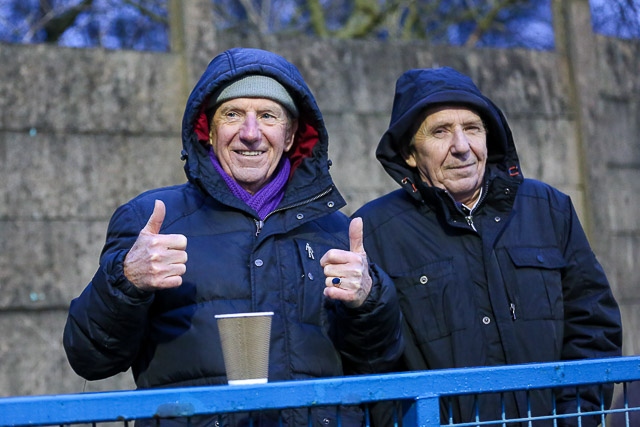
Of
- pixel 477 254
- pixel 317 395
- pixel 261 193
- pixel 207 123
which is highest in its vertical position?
pixel 207 123

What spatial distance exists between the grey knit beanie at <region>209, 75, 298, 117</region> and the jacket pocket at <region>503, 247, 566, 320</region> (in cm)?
91

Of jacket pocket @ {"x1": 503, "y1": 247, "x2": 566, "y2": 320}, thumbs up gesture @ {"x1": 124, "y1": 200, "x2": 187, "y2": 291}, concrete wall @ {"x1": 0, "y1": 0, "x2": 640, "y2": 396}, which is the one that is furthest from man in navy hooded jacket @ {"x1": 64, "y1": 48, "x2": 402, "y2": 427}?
concrete wall @ {"x1": 0, "y1": 0, "x2": 640, "y2": 396}

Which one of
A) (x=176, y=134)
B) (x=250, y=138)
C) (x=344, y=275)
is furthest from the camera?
(x=176, y=134)

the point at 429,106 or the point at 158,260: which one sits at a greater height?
the point at 429,106

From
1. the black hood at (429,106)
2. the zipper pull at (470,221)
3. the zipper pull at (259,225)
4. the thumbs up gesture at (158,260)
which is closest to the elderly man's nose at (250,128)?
the zipper pull at (259,225)

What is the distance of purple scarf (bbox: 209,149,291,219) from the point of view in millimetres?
2768

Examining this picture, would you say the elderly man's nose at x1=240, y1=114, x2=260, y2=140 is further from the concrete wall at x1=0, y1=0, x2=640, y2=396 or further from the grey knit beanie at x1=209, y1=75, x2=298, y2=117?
the concrete wall at x1=0, y1=0, x2=640, y2=396

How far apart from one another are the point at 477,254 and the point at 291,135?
0.71 meters

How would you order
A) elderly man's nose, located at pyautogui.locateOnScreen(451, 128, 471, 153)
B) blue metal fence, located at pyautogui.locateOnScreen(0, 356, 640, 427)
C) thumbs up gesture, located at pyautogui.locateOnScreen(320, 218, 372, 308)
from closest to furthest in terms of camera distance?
blue metal fence, located at pyautogui.locateOnScreen(0, 356, 640, 427) → thumbs up gesture, located at pyautogui.locateOnScreen(320, 218, 372, 308) → elderly man's nose, located at pyautogui.locateOnScreen(451, 128, 471, 153)

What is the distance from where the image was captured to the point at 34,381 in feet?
14.4

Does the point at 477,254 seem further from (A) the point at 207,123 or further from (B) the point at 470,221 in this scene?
(A) the point at 207,123

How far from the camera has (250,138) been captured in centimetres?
274

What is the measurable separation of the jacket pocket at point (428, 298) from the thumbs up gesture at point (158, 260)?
1001mm

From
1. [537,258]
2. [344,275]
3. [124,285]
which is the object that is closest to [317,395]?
[344,275]
